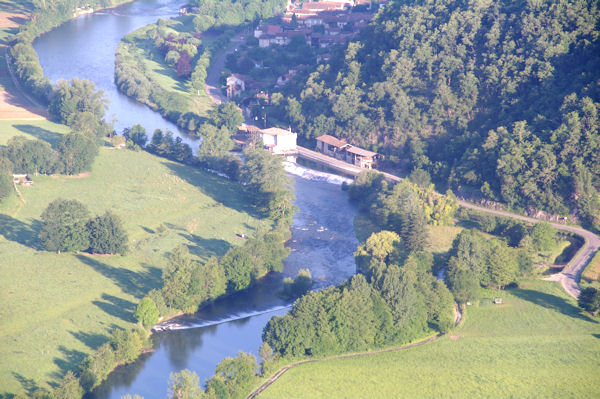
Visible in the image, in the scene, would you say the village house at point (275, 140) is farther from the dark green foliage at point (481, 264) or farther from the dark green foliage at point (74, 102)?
the dark green foliage at point (481, 264)

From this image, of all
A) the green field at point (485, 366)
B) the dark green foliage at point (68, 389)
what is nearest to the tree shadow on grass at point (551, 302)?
the green field at point (485, 366)

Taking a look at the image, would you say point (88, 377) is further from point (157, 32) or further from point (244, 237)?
point (157, 32)

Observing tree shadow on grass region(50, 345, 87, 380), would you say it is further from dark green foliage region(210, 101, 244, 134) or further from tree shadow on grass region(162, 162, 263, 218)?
dark green foliage region(210, 101, 244, 134)

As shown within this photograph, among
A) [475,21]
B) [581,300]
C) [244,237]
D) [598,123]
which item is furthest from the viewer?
[475,21]

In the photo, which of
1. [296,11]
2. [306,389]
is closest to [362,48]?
[296,11]

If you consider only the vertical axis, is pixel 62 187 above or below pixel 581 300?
below

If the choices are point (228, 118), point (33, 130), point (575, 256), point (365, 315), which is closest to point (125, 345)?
point (365, 315)

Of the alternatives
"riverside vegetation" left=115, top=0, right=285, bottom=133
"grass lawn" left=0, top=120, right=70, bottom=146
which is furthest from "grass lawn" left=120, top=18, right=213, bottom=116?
"grass lawn" left=0, top=120, right=70, bottom=146

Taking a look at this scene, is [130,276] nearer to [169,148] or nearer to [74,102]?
[169,148]
